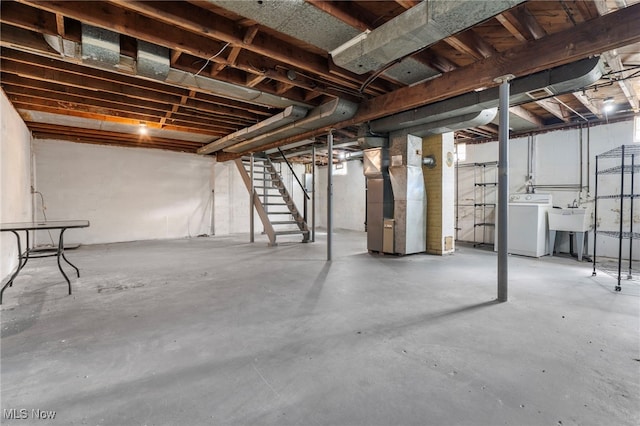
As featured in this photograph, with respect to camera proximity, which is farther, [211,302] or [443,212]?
[443,212]

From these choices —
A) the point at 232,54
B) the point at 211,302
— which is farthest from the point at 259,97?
the point at 211,302

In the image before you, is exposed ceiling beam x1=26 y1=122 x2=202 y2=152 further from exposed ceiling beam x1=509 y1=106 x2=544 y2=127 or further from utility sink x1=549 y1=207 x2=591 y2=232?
utility sink x1=549 y1=207 x2=591 y2=232

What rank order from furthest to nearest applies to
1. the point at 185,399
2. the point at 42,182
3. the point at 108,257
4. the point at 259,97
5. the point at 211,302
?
the point at 42,182
the point at 108,257
the point at 259,97
the point at 211,302
the point at 185,399

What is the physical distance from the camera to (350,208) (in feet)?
35.0

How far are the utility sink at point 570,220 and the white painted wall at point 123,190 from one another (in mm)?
8499

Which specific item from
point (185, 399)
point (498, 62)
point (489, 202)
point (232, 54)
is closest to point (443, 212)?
point (489, 202)

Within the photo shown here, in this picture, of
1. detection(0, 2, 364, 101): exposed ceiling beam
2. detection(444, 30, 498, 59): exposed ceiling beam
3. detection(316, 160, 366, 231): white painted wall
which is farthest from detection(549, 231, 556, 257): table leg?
detection(316, 160, 366, 231): white painted wall

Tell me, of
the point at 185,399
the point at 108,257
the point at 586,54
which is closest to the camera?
the point at 185,399

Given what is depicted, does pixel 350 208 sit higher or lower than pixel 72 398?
higher

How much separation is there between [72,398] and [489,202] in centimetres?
762

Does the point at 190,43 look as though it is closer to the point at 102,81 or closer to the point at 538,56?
the point at 102,81

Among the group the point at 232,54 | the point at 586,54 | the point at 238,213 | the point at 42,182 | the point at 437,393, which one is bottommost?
the point at 437,393

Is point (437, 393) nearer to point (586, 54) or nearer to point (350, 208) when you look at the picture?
point (586, 54)

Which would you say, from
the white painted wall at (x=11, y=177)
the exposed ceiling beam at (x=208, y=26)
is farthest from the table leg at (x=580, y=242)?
the white painted wall at (x=11, y=177)
